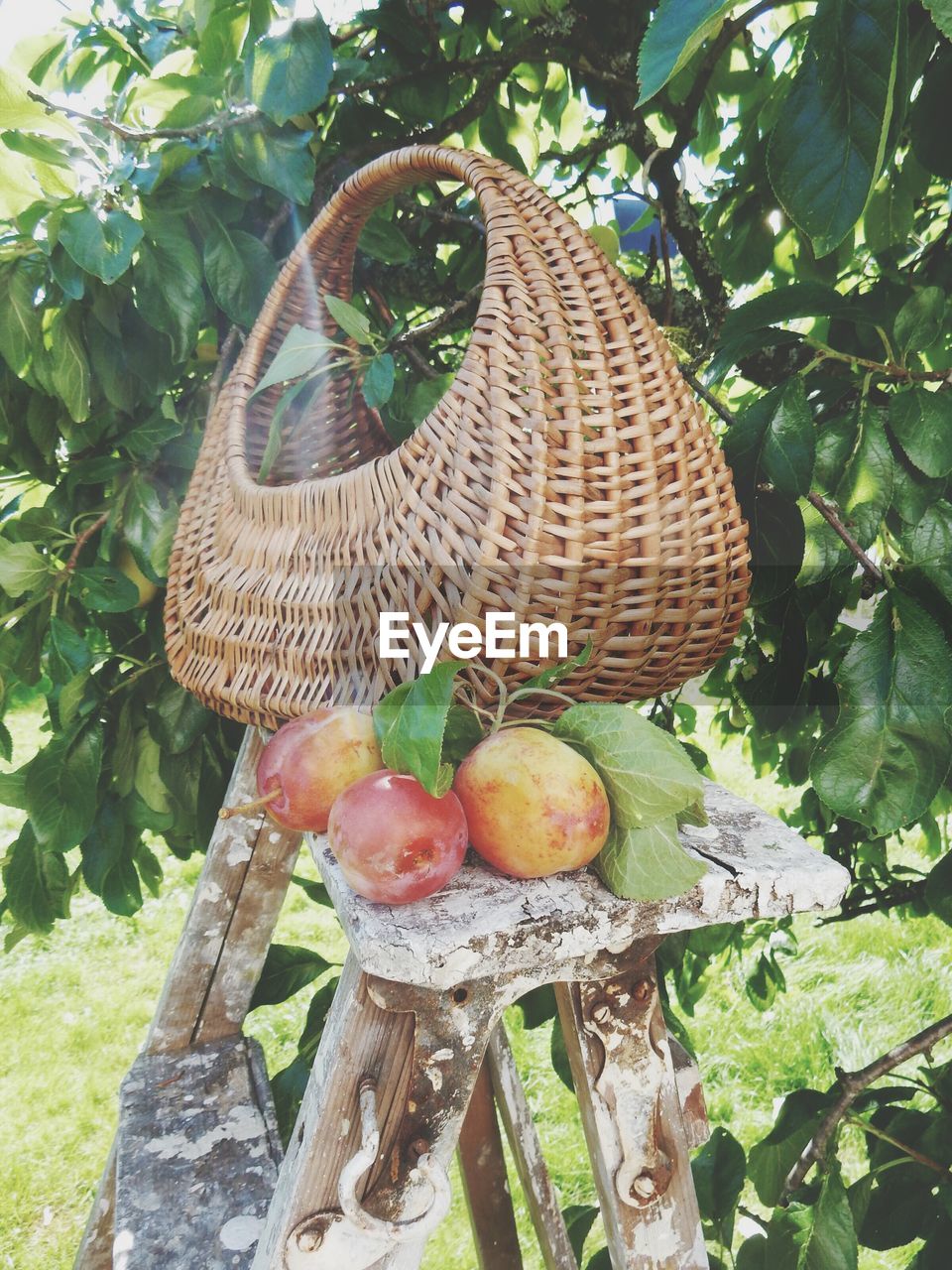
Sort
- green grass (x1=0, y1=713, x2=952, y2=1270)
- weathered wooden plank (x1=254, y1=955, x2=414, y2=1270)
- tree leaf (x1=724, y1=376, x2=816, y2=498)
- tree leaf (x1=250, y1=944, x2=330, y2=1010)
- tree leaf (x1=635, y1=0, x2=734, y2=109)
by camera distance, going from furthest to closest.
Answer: green grass (x1=0, y1=713, x2=952, y2=1270)
tree leaf (x1=250, y1=944, x2=330, y2=1010)
tree leaf (x1=724, y1=376, x2=816, y2=498)
weathered wooden plank (x1=254, y1=955, x2=414, y2=1270)
tree leaf (x1=635, y1=0, x2=734, y2=109)

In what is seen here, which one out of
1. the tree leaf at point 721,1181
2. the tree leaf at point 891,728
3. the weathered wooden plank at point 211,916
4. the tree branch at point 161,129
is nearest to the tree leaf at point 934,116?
the tree leaf at point 891,728

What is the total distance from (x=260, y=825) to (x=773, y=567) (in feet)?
1.87

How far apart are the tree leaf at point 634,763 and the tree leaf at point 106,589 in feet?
2.00

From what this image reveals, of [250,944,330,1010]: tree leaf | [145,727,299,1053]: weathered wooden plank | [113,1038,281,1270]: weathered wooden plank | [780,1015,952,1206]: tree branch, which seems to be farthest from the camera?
[250,944,330,1010]: tree leaf

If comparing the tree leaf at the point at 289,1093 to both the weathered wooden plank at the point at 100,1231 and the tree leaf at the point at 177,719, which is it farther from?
the tree leaf at the point at 177,719

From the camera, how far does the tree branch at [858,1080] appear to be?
2.79 feet

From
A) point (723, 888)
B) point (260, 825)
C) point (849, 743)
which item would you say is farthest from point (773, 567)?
point (260, 825)

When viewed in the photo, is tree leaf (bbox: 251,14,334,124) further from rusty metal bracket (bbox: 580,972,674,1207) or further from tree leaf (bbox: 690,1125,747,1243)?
tree leaf (bbox: 690,1125,747,1243)

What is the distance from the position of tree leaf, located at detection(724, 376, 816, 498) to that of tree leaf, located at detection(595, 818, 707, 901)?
27cm

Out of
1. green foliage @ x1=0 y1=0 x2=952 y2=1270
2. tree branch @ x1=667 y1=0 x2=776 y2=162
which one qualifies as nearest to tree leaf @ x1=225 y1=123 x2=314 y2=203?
green foliage @ x1=0 y1=0 x2=952 y2=1270

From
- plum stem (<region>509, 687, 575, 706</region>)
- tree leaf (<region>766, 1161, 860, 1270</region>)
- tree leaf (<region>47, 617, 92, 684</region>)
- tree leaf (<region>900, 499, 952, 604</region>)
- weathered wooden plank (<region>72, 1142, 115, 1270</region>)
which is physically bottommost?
weathered wooden plank (<region>72, 1142, 115, 1270</region>)

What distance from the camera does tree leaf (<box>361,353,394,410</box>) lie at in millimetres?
687

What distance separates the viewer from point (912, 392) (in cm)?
66

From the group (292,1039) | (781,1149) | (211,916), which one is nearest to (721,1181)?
(781,1149)
